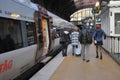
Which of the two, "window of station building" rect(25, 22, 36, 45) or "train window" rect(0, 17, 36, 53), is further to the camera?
"window of station building" rect(25, 22, 36, 45)

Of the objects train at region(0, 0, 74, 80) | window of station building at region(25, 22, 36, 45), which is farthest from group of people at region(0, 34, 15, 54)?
window of station building at region(25, 22, 36, 45)

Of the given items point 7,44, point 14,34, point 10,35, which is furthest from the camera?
point 14,34

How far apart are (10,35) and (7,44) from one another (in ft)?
1.84

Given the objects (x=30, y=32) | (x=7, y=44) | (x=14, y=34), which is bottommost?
(x=7, y=44)

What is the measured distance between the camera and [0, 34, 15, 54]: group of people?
9913mm

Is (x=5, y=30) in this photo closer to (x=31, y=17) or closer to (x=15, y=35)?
(x=15, y=35)

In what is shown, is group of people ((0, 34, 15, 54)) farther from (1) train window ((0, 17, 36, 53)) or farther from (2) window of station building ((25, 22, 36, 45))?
(2) window of station building ((25, 22, 36, 45))

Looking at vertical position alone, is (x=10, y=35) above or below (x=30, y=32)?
above

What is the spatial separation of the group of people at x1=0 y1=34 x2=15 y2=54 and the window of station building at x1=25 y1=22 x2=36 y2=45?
2.91 meters

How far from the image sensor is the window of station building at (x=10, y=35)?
33.0 ft

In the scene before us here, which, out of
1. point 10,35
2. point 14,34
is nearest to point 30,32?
point 14,34

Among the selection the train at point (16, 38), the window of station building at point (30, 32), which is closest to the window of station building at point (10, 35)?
the train at point (16, 38)

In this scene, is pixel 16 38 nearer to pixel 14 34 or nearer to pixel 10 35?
pixel 14 34

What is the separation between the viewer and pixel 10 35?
10930mm
